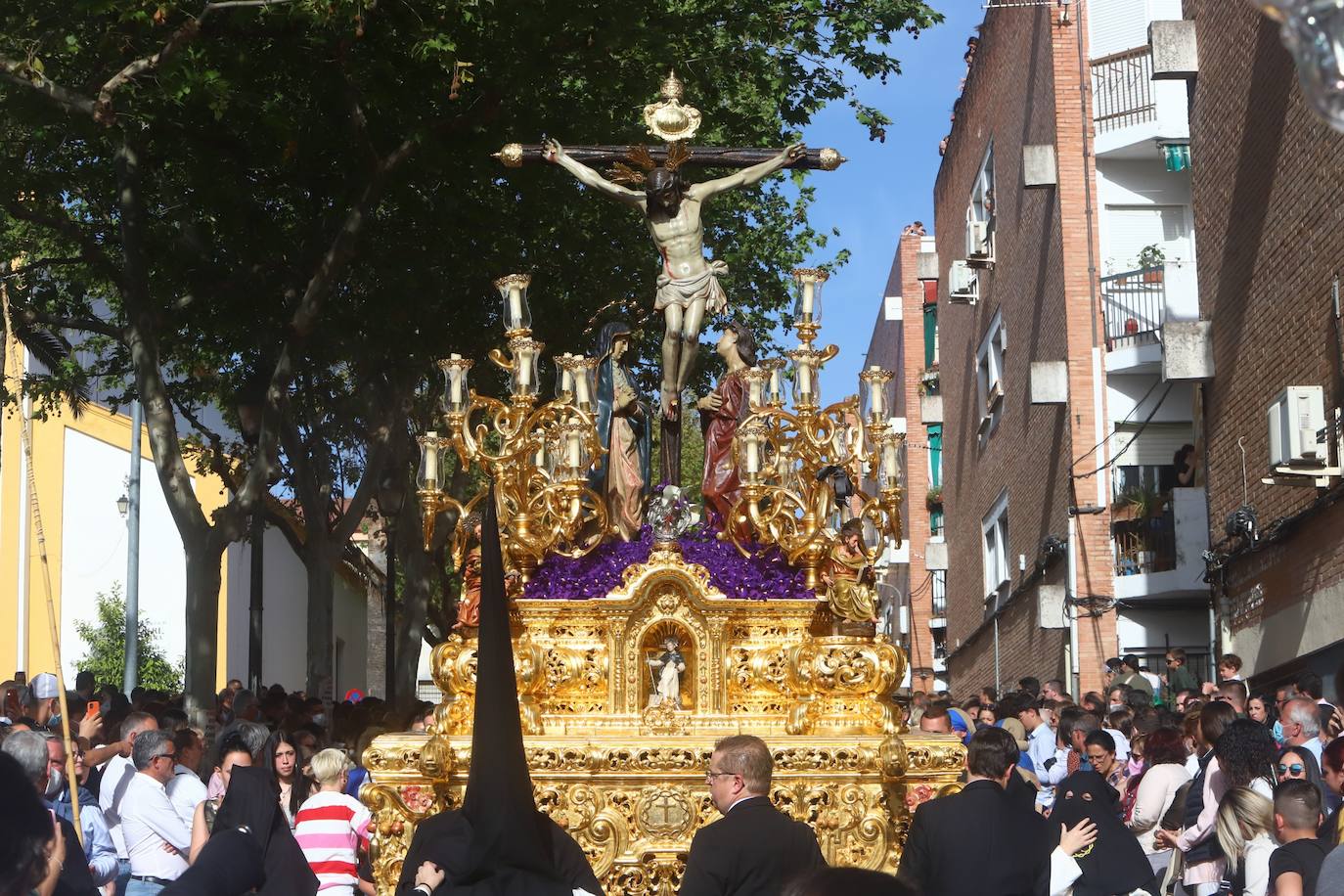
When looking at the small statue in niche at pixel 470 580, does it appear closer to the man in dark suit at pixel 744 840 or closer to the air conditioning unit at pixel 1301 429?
the man in dark suit at pixel 744 840

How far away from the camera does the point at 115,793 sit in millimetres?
10594

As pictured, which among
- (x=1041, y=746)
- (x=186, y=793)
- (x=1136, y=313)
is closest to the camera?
(x=186, y=793)

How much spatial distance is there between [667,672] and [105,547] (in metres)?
33.6

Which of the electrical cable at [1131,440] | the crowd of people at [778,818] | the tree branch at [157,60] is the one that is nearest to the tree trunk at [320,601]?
the tree branch at [157,60]

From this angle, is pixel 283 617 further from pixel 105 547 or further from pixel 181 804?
pixel 181 804

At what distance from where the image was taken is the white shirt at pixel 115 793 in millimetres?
10328

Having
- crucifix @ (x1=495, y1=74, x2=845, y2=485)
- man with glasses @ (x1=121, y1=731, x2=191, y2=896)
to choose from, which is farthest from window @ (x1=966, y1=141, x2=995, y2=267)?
man with glasses @ (x1=121, y1=731, x2=191, y2=896)

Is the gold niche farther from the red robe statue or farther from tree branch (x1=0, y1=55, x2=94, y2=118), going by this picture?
tree branch (x1=0, y1=55, x2=94, y2=118)

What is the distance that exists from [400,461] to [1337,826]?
→ 54.4 feet

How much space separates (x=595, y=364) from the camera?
526 inches

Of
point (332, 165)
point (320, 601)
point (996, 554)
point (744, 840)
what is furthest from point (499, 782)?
point (996, 554)

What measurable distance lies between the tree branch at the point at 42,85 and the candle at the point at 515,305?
5.66 meters

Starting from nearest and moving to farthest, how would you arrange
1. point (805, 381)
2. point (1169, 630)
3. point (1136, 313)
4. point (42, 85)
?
point (805, 381)
point (42, 85)
point (1169, 630)
point (1136, 313)

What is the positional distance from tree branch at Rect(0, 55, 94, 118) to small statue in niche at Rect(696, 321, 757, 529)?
20.7 feet
